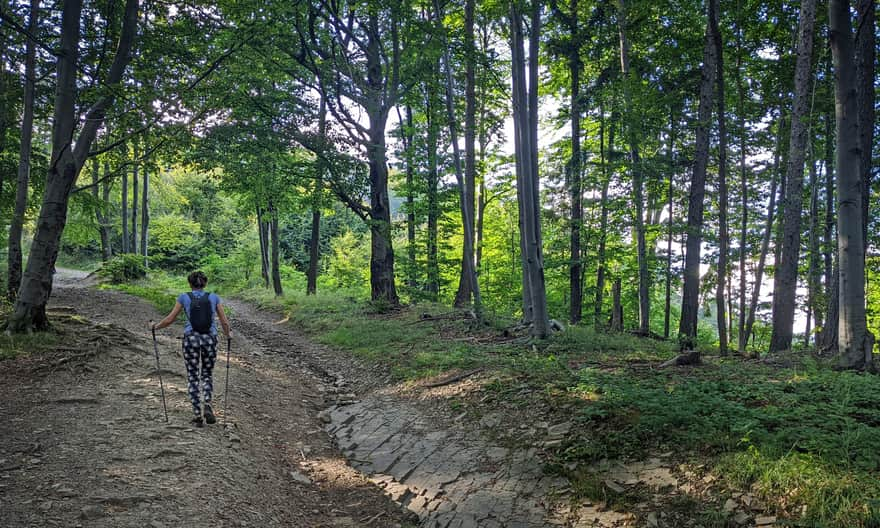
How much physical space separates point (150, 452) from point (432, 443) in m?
3.35

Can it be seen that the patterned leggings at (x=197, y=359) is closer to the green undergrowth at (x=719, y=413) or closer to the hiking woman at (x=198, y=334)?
the hiking woman at (x=198, y=334)

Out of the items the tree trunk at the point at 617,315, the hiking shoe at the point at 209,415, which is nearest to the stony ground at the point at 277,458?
the hiking shoe at the point at 209,415

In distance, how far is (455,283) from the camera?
28734mm

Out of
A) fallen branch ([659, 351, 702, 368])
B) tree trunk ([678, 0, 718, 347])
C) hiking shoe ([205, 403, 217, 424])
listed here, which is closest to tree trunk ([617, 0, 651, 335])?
tree trunk ([678, 0, 718, 347])

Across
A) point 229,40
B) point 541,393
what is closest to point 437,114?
point 229,40

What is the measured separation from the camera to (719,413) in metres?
4.77

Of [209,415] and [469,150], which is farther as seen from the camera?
[469,150]

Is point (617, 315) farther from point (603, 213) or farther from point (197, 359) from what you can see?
point (197, 359)

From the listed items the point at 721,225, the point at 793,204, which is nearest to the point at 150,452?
the point at 721,225

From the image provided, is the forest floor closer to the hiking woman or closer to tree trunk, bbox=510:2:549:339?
the hiking woman

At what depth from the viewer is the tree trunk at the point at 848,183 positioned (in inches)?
241

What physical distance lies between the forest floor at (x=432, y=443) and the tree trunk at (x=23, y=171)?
4.14m

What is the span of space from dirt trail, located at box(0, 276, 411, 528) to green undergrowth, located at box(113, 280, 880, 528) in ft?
8.02

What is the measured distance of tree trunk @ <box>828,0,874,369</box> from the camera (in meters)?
6.12
